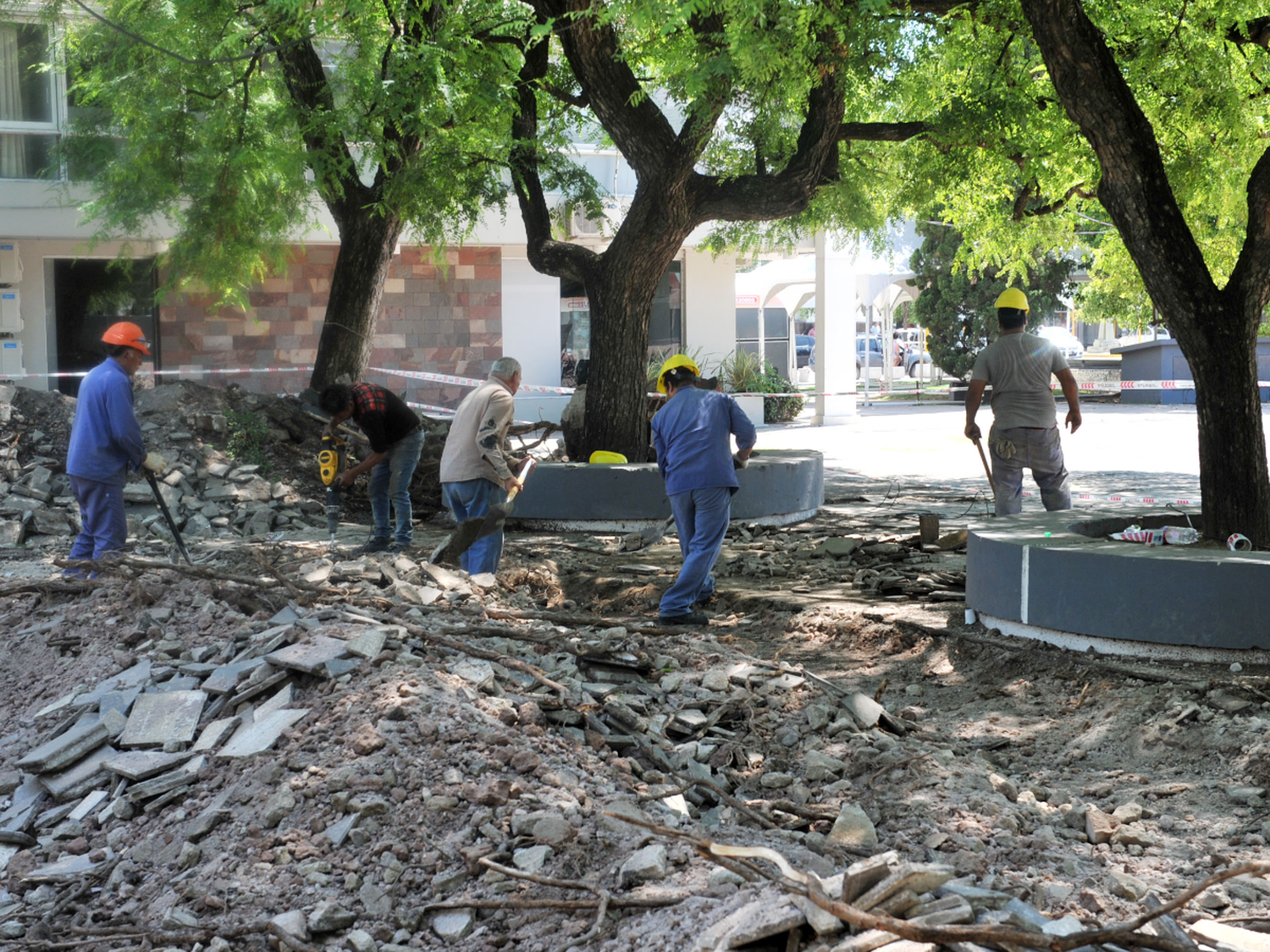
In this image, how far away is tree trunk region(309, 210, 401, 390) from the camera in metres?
A: 13.9

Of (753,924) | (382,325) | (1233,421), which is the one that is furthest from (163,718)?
(382,325)

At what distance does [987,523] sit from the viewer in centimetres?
759

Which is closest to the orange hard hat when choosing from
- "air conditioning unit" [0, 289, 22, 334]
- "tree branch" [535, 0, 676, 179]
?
"tree branch" [535, 0, 676, 179]

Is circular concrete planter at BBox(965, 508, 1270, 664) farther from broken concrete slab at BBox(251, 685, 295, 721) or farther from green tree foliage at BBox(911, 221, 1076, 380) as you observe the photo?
green tree foliage at BBox(911, 221, 1076, 380)

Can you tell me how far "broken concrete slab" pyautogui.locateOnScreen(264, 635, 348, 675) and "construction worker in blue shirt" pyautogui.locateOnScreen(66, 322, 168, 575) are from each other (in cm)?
311

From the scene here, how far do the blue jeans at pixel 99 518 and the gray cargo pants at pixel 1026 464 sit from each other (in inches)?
243

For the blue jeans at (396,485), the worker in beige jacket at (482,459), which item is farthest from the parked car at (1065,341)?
the worker in beige jacket at (482,459)

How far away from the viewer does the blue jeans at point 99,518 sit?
26.9 ft

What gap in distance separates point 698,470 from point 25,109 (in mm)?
14497

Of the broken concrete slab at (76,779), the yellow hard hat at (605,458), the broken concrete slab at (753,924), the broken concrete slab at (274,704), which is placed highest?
the yellow hard hat at (605,458)

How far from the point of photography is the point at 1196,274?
7.39 m

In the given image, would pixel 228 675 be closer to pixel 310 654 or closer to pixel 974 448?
pixel 310 654

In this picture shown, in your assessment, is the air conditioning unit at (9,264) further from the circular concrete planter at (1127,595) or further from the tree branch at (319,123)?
the circular concrete planter at (1127,595)

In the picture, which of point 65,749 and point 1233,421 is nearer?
point 65,749
